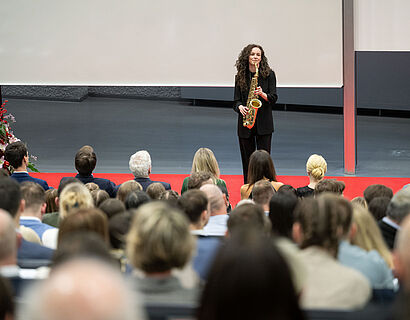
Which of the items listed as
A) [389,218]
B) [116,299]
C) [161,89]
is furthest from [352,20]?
[161,89]

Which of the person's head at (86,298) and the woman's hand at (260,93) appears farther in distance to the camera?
the woman's hand at (260,93)

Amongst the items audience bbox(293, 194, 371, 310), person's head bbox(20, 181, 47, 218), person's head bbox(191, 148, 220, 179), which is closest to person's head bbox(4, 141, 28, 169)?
person's head bbox(191, 148, 220, 179)

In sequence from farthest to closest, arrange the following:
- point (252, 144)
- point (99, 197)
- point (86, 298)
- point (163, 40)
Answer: point (163, 40), point (252, 144), point (99, 197), point (86, 298)

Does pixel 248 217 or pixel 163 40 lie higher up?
pixel 163 40

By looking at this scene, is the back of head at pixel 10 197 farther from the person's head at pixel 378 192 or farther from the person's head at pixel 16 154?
the person's head at pixel 378 192

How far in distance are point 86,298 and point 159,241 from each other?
2.77ft

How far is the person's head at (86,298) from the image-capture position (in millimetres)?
1012

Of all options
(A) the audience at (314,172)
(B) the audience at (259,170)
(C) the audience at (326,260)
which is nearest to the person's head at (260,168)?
(B) the audience at (259,170)

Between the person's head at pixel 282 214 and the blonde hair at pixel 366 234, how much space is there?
1.45ft

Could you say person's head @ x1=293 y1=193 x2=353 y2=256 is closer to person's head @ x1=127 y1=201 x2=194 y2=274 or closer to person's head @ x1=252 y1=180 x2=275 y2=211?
person's head @ x1=127 y1=201 x2=194 y2=274

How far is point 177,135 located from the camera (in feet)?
33.4

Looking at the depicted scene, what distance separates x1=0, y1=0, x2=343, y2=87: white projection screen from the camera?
6.62 meters

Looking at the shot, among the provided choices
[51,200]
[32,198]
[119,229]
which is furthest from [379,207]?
[51,200]

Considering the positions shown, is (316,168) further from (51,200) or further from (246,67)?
(51,200)
